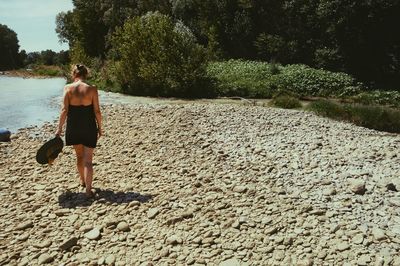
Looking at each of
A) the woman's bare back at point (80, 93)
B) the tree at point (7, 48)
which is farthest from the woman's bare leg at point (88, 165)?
the tree at point (7, 48)

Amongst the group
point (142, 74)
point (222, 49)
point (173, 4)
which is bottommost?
point (142, 74)

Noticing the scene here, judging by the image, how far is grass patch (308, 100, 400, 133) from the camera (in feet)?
50.8

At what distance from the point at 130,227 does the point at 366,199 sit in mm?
4360

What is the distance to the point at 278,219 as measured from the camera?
6.80 meters

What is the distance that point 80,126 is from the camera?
725 cm

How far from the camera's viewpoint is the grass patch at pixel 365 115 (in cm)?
1547

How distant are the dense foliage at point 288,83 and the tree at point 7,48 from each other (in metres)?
77.8

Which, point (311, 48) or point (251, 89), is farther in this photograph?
point (311, 48)

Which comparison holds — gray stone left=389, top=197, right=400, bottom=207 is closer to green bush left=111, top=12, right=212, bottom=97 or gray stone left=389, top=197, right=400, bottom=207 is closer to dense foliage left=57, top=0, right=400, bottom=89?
green bush left=111, top=12, right=212, bottom=97

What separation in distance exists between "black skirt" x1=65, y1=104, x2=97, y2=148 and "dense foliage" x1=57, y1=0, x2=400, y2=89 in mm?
18462

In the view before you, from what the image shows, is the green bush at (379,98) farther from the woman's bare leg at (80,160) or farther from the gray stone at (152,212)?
the woman's bare leg at (80,160)

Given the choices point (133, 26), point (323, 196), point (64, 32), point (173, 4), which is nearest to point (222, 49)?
point (173, 4)

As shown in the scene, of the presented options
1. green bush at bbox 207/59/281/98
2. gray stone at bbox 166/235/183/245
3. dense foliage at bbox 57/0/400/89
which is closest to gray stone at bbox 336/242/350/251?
gray stone at bbox 166/235/183/245

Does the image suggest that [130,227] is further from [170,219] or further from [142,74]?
[142,74]
